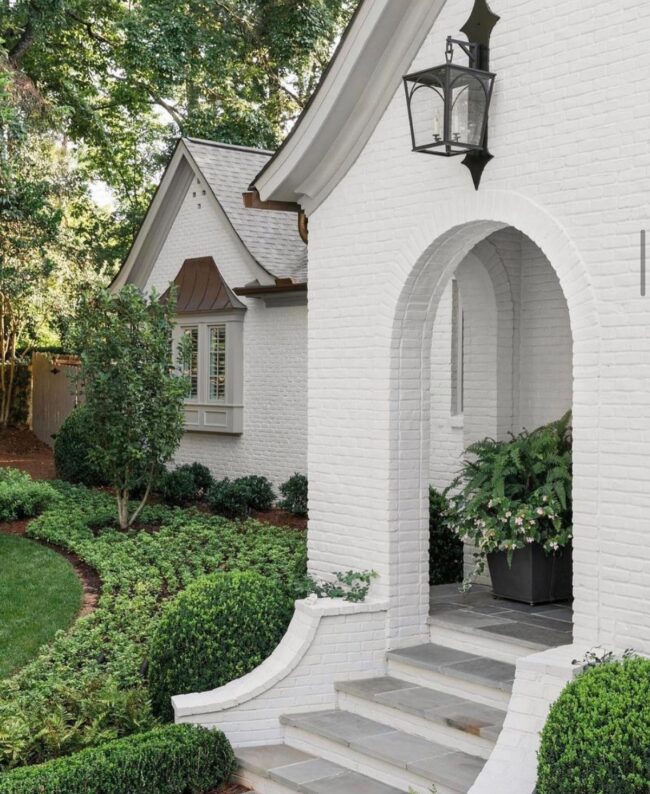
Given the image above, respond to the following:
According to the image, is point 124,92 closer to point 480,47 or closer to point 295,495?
point 295,495

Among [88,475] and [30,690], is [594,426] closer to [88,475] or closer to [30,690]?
[30,690]

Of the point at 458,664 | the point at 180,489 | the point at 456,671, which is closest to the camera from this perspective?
the point at 456,671

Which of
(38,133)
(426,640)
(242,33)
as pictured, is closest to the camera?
(426,640)

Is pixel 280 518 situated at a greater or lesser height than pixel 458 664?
greater

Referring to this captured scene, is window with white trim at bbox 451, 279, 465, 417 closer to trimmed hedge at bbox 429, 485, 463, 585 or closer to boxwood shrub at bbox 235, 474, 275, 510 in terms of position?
trimmed hedge at bbox 429, 485, 463, 585

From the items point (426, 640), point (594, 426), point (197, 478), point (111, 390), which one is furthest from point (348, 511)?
point (197, 478)

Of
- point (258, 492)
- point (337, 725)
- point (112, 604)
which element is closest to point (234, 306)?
point (258, 492)

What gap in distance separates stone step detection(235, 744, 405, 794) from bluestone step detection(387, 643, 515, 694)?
90 centimetres

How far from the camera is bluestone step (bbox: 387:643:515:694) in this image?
21.2 ft

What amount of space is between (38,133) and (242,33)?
8.47m

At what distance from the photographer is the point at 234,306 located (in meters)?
17.3

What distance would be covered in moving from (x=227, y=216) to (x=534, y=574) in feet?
37.4

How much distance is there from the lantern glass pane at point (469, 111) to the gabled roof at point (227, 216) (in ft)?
33.6

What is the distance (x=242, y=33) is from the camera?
83.9ft
